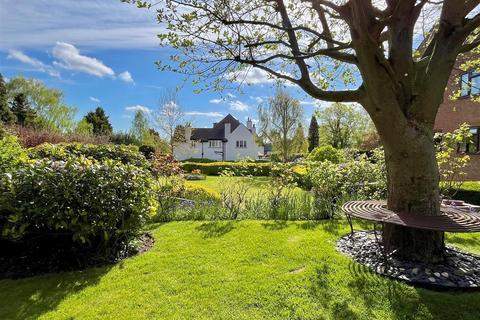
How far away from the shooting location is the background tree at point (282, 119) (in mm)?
26844

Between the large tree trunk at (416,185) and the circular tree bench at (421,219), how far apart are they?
0.22m

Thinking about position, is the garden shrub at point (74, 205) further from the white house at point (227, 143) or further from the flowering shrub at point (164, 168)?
the white house at point (227, 143)

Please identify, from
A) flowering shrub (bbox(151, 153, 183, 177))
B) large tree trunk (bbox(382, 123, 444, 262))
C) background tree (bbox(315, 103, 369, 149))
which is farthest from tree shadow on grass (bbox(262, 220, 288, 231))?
background tree (bbox(315, 103, 369, 149))

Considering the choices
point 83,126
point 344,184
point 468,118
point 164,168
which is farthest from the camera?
point 83,126

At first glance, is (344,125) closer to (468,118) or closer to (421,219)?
(468,118)

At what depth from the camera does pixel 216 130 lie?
48.4 meters

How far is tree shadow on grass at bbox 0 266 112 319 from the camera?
3188mm

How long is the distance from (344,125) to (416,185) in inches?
1288

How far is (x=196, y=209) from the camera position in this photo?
726 cm

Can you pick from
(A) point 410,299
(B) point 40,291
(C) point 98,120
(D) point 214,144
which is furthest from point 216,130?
(A) point 410,299

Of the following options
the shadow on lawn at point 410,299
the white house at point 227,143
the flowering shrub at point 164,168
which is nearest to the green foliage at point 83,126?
the white house at point 227,143

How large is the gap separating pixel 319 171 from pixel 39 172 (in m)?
6.22

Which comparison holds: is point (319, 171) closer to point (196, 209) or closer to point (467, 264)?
point (196, 209)

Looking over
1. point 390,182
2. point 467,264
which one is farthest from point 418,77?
point 467,264
